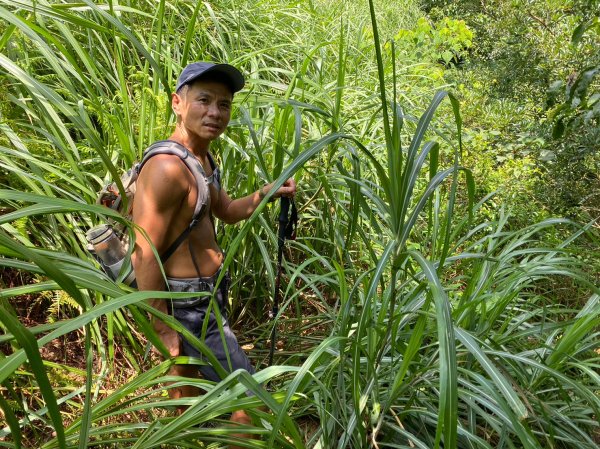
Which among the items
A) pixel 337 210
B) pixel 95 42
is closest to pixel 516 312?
pixel 337 210

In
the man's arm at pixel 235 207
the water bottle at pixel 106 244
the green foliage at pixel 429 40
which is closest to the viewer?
the water bottle at pixel 106 244

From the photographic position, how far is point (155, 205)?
195 cm

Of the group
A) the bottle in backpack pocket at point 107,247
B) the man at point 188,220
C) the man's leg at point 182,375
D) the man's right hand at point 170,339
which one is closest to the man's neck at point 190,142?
the man at point 188,220

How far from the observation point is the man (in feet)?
6.43

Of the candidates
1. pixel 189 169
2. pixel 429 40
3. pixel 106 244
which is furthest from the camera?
pixel 429 40

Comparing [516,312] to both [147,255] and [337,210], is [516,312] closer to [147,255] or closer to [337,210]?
[337,210]

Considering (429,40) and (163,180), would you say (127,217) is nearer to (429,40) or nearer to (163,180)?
(163,180)

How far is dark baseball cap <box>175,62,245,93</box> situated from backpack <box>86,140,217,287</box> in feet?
0.82

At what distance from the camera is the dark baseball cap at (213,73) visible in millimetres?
2078

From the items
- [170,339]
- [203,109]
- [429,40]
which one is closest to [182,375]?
[170,339]

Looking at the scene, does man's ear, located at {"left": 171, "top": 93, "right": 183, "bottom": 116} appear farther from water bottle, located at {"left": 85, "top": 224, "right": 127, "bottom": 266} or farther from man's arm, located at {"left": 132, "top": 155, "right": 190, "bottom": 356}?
water bottle, located at {"left": 85, "top": 224, "right": 127, "bottom": 266}

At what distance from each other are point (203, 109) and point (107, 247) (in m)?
0.57

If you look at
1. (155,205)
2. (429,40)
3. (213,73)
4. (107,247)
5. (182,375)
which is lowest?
(182,375)

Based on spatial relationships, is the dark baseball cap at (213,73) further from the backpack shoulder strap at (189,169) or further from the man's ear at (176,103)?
the backpack shoulder strap at (189,169)
